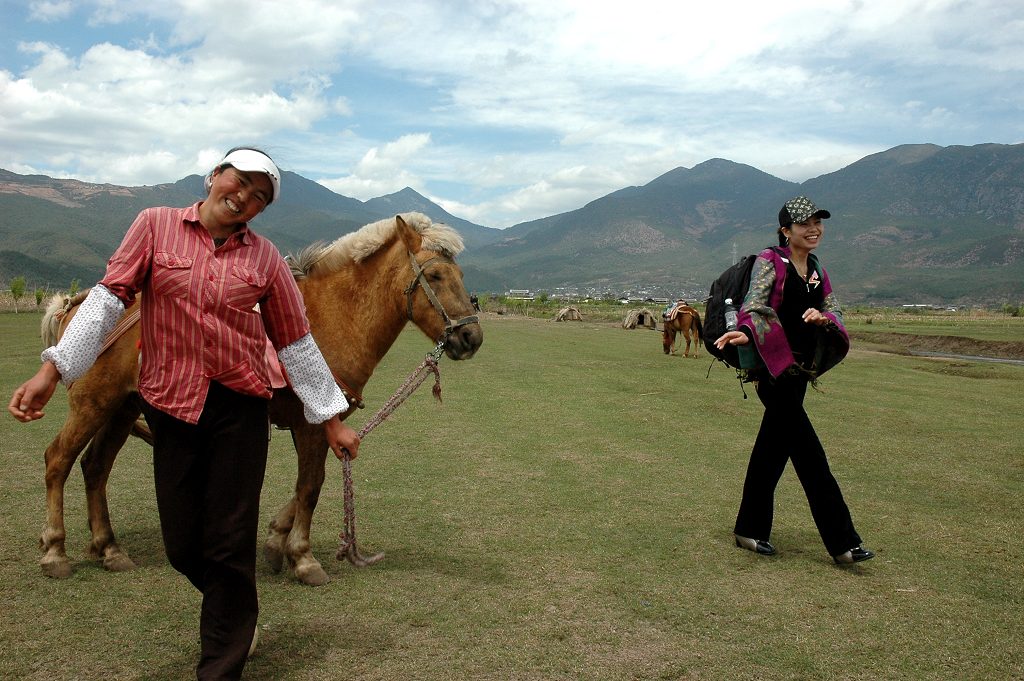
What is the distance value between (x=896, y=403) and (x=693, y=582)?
9.44 meters

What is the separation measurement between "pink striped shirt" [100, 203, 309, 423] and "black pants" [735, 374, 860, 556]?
3319mm

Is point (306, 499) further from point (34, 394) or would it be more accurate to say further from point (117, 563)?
point (34, 394)

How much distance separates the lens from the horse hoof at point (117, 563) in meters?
4.48

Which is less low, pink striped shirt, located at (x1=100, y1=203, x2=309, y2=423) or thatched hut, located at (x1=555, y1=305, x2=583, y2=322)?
pink striped shirt, located at (x1=100, y1=203, x2=309, y2=423)

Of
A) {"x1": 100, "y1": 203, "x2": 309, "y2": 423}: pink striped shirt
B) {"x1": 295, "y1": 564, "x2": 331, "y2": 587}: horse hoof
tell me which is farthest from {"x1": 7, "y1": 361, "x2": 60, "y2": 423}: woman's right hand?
{"x1": 295, "y1": 564, "x2": 331, "y2": 587}: horse hoof

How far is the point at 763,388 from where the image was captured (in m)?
4.94

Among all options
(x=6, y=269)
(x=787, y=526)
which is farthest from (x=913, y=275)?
(x=787, y=526)

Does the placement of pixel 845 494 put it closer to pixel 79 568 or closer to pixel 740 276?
pixel 740 276

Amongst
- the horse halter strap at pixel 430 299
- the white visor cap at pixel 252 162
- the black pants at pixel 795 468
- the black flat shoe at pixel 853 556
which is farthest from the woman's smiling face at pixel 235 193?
the black flat shoe at pixel 853 556

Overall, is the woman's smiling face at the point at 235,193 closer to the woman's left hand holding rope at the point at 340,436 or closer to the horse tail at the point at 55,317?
the woman's left hand holding rope at the point at 340,436

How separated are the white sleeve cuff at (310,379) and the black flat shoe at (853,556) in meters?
3.50

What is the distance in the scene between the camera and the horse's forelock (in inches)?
177

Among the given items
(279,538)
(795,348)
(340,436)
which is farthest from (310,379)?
(795,348)

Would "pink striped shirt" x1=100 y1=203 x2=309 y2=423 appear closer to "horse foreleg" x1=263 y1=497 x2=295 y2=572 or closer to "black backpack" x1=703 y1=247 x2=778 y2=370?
"horse foreleg" x1=263 y1=497 x2=295 y2=572
